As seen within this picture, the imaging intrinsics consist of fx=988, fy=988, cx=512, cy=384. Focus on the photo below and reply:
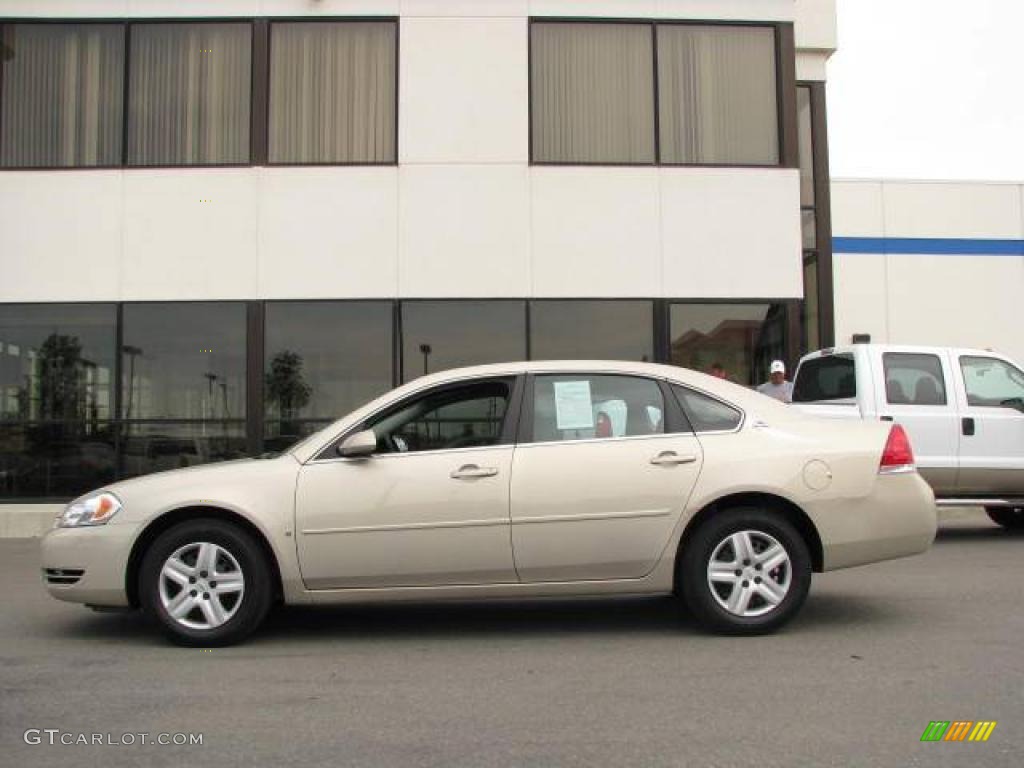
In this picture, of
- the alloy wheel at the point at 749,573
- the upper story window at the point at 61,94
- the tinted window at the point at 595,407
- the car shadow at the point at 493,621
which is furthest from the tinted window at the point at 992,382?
the upper story window at the point at 61,94

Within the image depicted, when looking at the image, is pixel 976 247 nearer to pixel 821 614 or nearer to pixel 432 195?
pixel 432 195

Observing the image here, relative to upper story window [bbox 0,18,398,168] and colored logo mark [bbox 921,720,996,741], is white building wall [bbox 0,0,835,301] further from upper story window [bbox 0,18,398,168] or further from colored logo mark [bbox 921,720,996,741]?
colored logo mark [bbox 921,720,996,741]

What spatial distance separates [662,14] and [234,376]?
293 inches

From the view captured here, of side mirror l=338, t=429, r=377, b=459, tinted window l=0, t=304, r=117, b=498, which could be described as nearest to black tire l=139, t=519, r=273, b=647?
side mirror l=338, t=429, r=377, b=459

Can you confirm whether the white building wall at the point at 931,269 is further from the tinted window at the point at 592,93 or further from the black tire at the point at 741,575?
the black tire at the point at 741,575

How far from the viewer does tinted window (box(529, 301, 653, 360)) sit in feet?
42.1

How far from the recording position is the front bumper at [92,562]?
5570mm

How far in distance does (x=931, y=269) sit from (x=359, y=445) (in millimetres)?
14370

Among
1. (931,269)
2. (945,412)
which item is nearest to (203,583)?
(945,412)

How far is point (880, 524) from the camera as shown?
5707 mm

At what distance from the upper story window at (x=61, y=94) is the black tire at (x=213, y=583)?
896 centimetres

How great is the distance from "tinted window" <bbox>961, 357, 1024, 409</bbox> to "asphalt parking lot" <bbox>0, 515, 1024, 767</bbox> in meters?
3.73

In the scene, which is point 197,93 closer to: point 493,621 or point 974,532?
point 493,621

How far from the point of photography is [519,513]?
217 inches
